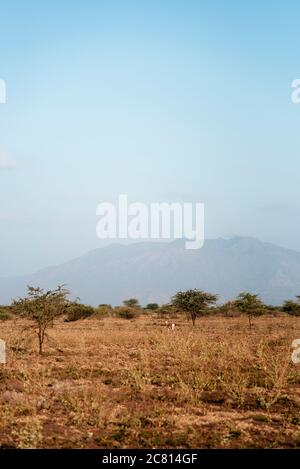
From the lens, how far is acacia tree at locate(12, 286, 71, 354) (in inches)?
847

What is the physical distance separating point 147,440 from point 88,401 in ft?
8.87

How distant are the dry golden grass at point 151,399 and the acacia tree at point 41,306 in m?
2.37

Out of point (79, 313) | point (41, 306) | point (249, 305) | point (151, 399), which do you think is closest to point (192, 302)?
point (249, 305)

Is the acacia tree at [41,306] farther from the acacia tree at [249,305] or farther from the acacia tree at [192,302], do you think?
the acacia tree at [249,305]

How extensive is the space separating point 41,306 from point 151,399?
33.8ft

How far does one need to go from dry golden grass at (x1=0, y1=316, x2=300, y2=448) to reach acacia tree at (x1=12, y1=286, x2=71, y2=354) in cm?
237

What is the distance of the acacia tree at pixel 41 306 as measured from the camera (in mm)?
21516

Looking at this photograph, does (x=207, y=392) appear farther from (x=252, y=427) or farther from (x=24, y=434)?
(x=24, y=434)

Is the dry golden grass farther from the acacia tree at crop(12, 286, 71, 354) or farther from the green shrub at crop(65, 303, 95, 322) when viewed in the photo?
the green shrub at crop(65, 303, 95, 322)

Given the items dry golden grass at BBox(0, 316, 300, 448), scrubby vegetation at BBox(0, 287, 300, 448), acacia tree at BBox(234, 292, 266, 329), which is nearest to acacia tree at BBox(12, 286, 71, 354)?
scrubby vegetation at BBox(0, 287, 300, 448)

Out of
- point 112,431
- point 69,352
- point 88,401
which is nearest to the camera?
point 112,431

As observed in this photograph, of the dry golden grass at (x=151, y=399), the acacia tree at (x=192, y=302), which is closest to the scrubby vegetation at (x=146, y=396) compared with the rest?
the dry golden grass at (x=151, y=399)
